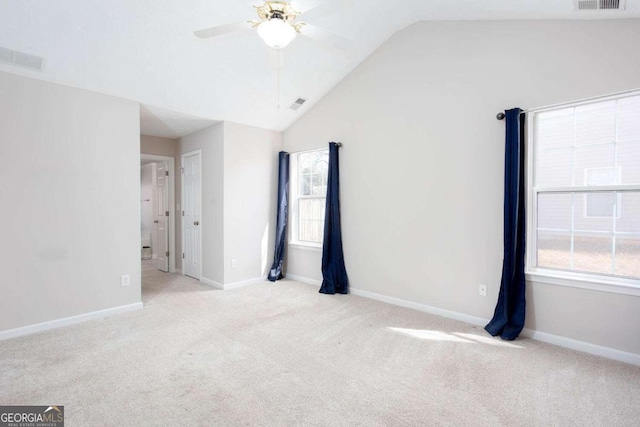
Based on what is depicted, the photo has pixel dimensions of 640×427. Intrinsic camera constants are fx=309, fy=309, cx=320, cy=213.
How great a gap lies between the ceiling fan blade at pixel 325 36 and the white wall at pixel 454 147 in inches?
62.6

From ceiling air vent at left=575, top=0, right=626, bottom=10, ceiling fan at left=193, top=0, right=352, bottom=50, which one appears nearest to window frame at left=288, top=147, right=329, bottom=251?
ceiling fan at left=193, top=0, right=352, bottom=50

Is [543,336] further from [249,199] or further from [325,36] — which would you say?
[249,199]

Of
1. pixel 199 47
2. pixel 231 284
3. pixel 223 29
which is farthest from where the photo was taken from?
pixel 231 284

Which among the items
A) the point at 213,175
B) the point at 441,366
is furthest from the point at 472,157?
the point at 213,175

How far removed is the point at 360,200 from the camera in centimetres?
420

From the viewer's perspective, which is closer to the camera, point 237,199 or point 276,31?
point 276,31

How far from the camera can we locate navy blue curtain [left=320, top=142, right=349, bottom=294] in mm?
4332

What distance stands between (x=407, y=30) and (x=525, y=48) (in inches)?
52.9

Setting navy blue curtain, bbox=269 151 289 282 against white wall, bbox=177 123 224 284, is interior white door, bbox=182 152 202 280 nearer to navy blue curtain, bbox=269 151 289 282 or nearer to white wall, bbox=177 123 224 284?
white wall, bbox=177 123 224 284

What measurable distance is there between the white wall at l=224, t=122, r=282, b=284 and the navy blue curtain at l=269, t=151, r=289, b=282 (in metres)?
0.14

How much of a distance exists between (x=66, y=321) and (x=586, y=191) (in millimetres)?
5144

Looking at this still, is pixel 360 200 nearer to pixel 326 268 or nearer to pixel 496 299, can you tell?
pixel 326 268

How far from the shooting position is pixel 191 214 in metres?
5.15

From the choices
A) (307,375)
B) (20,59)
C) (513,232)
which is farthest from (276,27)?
(513,232)
